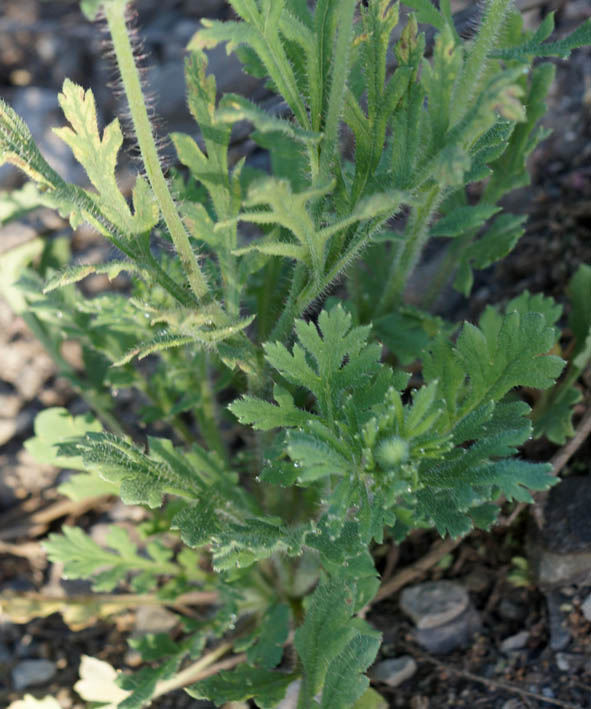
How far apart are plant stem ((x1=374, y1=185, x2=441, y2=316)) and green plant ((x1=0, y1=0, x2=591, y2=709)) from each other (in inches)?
0.4

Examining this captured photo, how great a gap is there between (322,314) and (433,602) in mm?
1310

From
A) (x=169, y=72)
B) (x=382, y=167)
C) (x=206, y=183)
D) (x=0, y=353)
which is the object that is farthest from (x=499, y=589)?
(x=169, y=72)

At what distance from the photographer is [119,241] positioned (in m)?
2.06

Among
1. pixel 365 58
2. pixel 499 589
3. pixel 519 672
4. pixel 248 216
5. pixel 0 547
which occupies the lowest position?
pixel 519 672

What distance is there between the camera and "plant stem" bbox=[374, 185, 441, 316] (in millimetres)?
2326

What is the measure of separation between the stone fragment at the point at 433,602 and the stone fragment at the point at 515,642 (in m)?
0.19

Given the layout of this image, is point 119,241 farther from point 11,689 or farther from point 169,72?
point 169,72

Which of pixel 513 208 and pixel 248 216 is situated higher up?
pixel 513 208

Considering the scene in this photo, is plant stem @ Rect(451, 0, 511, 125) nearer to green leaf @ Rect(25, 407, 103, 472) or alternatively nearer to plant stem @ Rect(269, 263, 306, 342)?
plant stem @ Rect(269, 263, 306, 342)

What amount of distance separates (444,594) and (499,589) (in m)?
0.20

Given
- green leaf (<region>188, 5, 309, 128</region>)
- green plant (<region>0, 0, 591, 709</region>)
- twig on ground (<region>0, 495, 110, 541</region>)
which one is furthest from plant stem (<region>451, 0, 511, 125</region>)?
twig on ground (<region>0, 495, 110, 541</region>)

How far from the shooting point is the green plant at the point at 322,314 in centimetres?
185

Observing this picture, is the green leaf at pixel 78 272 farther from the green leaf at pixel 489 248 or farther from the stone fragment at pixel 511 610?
the stone fragment at pixel 511 610

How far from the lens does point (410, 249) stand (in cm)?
259
